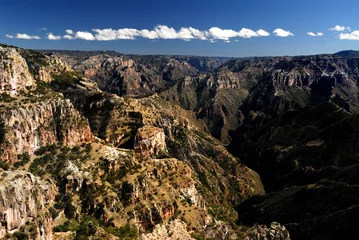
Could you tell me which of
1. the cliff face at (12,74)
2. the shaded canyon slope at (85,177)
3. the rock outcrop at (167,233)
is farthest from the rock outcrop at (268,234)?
the cliff face at (12,74)

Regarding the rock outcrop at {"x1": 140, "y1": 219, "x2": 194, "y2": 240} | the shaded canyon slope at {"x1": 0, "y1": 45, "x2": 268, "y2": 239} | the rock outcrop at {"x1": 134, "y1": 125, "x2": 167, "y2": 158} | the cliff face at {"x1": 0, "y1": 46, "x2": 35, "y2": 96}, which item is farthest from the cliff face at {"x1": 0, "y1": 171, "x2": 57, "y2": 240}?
the rock outcrop at {"x1": 134, "y1": 125, "x2": 167, "y2": 158}

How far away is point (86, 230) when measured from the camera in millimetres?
82750

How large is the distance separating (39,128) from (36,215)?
62489 mm

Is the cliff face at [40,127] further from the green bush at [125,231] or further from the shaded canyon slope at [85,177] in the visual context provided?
the green bush at [125,231]

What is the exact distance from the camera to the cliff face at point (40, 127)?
115438mm

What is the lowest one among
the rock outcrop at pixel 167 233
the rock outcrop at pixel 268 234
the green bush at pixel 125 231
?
the rock outcrop at pixel 268 234

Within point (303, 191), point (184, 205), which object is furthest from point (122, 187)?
point (303, 191)

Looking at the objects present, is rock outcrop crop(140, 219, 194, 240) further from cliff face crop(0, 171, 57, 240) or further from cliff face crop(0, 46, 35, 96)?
cliff face crop(0, 46, 35, 96)

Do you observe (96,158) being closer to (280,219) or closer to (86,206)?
(86,206)

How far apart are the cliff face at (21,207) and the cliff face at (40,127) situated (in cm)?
4404

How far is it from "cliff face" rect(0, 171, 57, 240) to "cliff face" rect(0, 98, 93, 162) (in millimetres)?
44040

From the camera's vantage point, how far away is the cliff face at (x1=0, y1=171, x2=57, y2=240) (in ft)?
216

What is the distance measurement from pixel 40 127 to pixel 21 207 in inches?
2510

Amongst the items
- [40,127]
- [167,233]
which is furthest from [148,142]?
[167,233]
